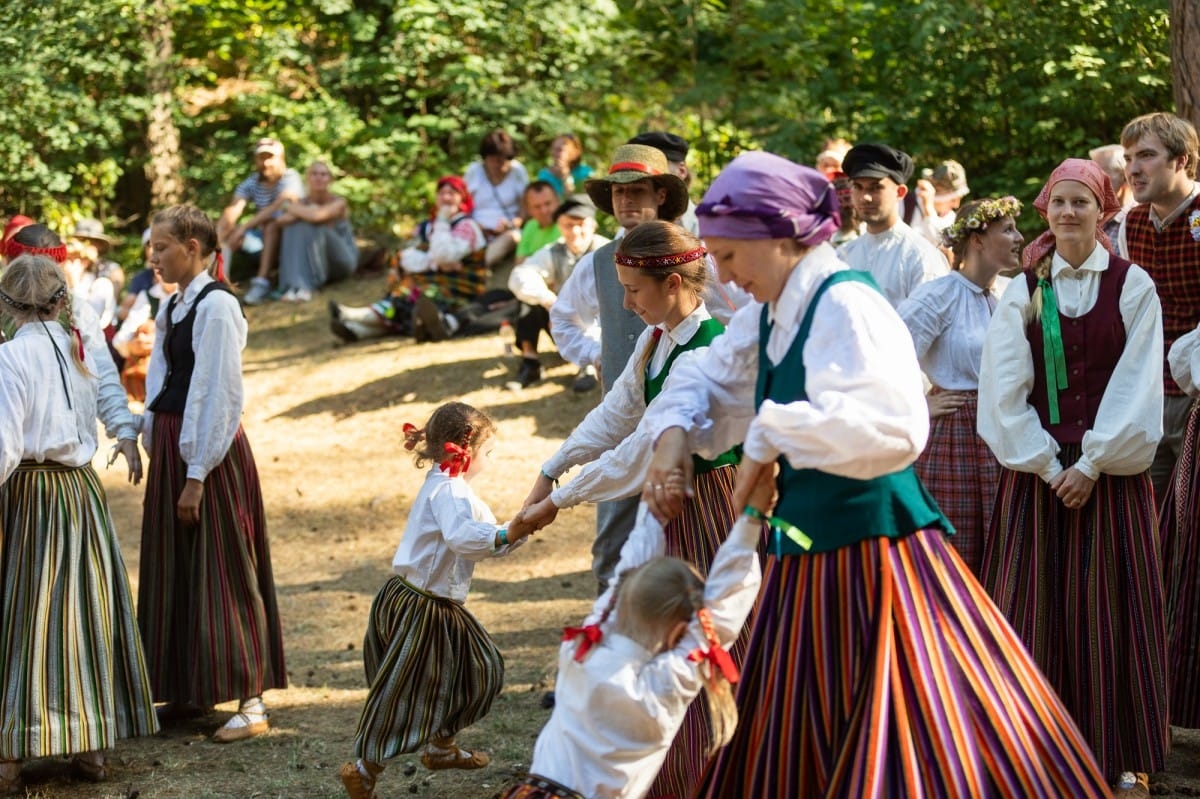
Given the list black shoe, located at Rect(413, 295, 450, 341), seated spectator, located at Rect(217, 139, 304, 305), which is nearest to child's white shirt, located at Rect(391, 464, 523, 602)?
black shoe, located at Rect(413, 295, 450, 341)

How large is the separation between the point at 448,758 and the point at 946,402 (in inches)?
84.0

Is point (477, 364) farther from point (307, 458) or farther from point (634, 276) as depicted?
point (634, 276)

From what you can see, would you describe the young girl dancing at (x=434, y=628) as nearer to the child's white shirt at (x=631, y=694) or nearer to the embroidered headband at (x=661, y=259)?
the embroidered headband at (x=661, y=259)

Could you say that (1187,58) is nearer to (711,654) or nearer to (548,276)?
(548,276)

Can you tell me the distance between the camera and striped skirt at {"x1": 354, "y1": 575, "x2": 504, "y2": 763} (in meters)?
4.35

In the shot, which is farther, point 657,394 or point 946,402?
point 946,402

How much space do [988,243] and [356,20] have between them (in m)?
11.5

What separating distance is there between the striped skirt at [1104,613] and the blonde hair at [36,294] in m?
3.28

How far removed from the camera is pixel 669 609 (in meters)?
3.00

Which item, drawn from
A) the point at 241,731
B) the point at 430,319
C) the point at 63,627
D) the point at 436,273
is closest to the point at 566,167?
the point at 436,273

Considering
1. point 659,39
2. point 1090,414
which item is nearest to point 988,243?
point 1090,414

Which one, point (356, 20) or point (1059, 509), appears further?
point (356, 20)

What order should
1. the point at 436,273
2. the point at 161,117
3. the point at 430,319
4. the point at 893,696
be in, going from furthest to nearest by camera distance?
the point at 161,117
the point at 436,273
the point at 430,319
the point at 893,696

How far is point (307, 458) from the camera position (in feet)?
32.8
